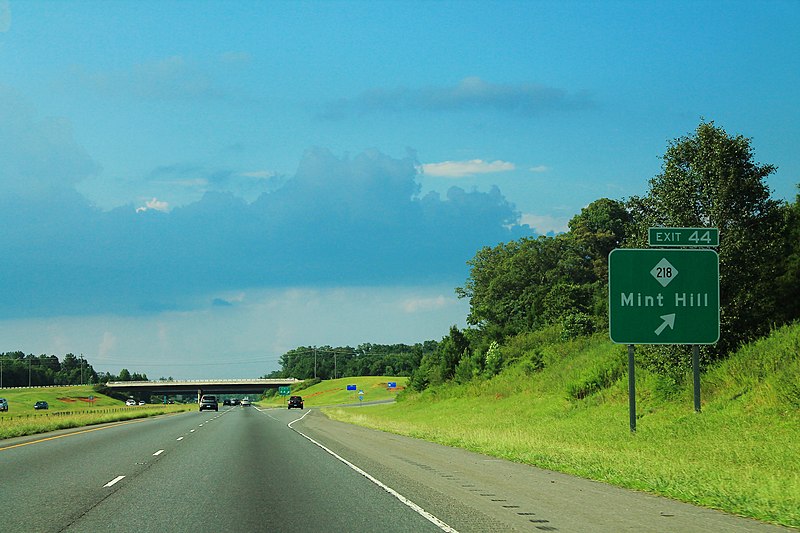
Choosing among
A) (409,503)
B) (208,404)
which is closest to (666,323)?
(409,503)

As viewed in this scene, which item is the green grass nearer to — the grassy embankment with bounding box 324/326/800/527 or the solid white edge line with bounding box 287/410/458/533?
the grassy embankment with bounding box 324/326/800/527

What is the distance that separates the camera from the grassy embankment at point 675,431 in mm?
14367

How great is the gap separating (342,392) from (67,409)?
162ft

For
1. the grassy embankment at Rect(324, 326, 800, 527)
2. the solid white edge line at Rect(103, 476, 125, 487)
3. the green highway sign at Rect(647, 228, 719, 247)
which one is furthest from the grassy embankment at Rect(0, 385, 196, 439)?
the green highway sign at Rect(647, 228, 719, 247)

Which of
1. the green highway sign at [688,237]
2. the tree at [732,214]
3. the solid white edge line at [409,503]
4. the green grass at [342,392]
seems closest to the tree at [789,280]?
the tree at [732,214]

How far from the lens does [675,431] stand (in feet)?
81.7

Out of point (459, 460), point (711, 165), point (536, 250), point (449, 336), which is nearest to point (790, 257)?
point (711, 165)

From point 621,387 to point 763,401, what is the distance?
457 inches

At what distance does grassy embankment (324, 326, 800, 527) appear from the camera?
14.4 meters

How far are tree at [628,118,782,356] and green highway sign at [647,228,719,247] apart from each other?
5726mm

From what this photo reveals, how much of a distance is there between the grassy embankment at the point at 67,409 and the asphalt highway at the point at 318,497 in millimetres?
19344

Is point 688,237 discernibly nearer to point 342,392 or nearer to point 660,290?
point 660,290

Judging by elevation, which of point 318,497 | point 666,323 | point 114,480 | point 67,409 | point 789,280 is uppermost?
point 789,280

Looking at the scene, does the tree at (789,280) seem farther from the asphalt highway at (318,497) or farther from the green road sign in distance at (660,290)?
the asphalt highway at (318,497)
